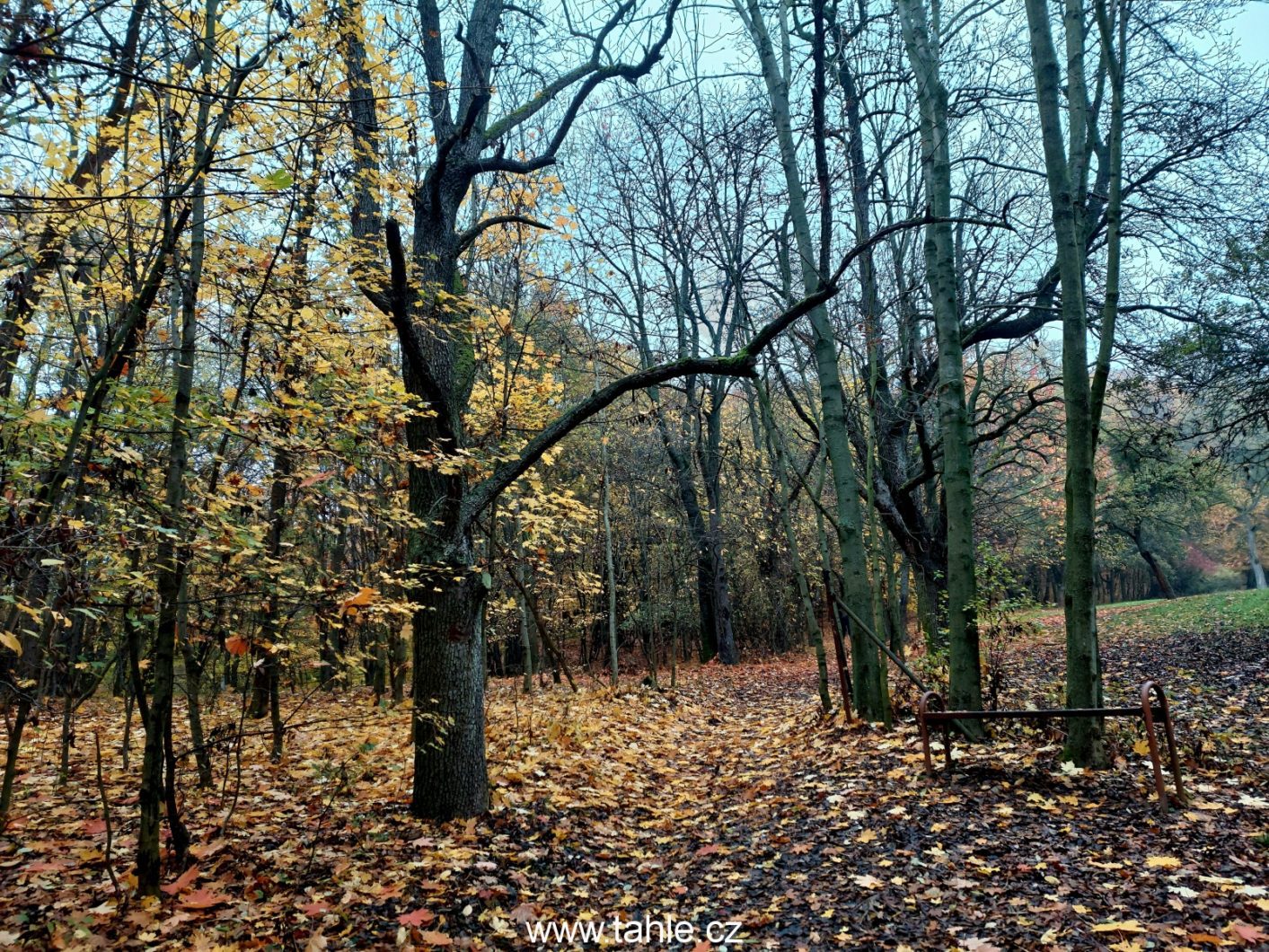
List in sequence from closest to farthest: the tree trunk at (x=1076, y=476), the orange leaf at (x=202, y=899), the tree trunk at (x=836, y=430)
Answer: the orange leaf at (x=202, y=899), the tree trunk at (x=1076, y=476), the tree trunk at (x=836, y=430)

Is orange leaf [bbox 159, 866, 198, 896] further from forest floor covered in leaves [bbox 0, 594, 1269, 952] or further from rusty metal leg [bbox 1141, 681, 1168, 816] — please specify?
rusty metal leg [bbox 1141, 681, 1168, 816]

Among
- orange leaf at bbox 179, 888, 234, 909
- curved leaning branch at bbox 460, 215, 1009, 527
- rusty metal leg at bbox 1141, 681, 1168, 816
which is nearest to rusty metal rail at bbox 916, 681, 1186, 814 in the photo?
rusty metal leg at bbox 1141, 681, 1168, 816

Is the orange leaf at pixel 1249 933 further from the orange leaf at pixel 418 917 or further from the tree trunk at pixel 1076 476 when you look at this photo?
the orange leaf at pixel 418 917

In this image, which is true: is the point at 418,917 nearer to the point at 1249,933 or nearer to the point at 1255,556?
the point at 1249,933

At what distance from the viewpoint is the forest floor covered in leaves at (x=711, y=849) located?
11.3 feet

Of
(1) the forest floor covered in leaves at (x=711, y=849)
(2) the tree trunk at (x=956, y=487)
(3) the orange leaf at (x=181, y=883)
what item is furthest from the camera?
(2) the tree trunk at (x=956, y=487)

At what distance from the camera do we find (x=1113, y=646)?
12727mm

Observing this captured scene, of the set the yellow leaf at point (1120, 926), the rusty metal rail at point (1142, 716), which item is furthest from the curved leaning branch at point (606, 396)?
the yellow leaf at point (1120, 926)

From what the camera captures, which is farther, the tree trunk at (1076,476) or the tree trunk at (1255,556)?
the tree trunk at (1255,556)

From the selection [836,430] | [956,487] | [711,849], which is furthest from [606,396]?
[836,430]

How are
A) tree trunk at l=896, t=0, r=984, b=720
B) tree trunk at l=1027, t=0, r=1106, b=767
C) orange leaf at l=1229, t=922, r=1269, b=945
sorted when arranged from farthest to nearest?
tree trunk at l=896, t=0, r=984, b=720
tree trunk at l=1027, t=0, r=1106, b=767
orange leaf at l=1229, t=922, r=1269, b=945

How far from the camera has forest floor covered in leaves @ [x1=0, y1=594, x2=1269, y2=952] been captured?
3.44 metres

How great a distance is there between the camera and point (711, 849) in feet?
16.3

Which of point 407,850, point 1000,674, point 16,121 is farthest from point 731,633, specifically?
point 16,121
